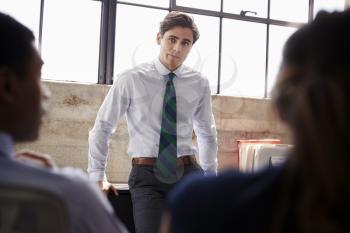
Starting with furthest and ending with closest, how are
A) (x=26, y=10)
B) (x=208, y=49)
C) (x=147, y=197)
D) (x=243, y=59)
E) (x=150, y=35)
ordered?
(x=243, y=59) → (x=208, y=49) → (x=150, y=35) → (x=26, y=10) → (x=147, y=197)

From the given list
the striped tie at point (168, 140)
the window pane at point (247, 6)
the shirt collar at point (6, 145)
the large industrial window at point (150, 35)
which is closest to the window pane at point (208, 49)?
the large industrial window at point (150, 35)

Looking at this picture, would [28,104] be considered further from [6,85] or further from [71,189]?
[71,189]

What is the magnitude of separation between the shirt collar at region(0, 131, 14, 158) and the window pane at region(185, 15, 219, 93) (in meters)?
3.39

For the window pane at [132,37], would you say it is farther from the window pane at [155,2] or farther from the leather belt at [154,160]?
the leather belt at [154,160]

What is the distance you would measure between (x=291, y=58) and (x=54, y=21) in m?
3.36

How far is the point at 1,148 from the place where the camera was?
2.47 ft

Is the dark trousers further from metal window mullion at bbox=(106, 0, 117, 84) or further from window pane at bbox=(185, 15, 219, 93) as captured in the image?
window pane at bbox=(185, 15, 219, 93)

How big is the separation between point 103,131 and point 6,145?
1.59 meters

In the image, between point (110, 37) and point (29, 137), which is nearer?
point (29, 137)

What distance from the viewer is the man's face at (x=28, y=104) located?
810 mm

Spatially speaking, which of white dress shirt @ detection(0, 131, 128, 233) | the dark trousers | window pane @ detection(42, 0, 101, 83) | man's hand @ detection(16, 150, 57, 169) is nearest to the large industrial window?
window pane @ detection(42, 0, 101, 83)

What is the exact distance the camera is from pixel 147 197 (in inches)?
86.5

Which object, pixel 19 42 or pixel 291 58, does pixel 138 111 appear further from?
pixel 291 58

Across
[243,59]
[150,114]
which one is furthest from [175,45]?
[243,59]
